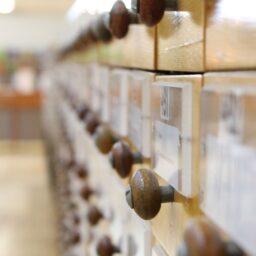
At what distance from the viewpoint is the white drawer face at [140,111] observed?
2.04 feet

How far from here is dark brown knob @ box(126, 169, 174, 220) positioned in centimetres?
49

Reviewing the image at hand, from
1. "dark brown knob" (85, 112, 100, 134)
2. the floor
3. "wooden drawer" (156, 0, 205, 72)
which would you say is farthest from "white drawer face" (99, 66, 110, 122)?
the floor

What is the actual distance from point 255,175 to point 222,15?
133 millimetres

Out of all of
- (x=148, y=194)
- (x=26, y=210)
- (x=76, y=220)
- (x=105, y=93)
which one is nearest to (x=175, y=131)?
(x=148, y=194)

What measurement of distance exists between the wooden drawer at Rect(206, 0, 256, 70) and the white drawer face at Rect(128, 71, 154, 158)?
0.61 ft

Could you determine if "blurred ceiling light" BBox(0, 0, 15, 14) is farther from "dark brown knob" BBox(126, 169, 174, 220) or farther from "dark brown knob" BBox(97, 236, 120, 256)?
"dark brown knob" BBox(126, 169, 174, 220)

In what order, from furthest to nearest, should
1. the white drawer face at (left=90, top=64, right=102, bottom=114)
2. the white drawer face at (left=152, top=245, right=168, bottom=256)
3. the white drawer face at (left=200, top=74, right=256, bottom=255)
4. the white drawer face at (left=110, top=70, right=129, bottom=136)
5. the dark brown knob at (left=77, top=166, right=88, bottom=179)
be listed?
the dark brown knob at (left=77, top=166, right=88, bottom=179), the white drawer face at (left=90, top=64, right=102, bottom=114), the white drawer face at (left=110, top=70, right=129, bottom=136), the white drawer face at (left=152, top=245, right=168, bottom=256), the white drawer face at (left=200, top=74, right=256, bottom=255)

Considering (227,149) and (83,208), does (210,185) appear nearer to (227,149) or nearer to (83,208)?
(227,149)

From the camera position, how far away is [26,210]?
3.93 m

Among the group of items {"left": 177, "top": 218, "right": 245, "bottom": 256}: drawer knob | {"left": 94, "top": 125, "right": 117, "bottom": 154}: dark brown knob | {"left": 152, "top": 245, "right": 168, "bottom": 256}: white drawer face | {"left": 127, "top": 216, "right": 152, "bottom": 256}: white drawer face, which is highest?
{"left": 177, "top": 218, "right": 245, "bottom": 256}: drawer knob

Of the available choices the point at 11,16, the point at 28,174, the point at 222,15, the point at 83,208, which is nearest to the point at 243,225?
the point at 222,15

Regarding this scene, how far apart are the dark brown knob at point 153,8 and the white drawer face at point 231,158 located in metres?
0.15

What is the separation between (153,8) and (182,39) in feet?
0.14

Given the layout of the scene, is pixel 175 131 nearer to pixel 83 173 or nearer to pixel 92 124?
pixel 92 124
